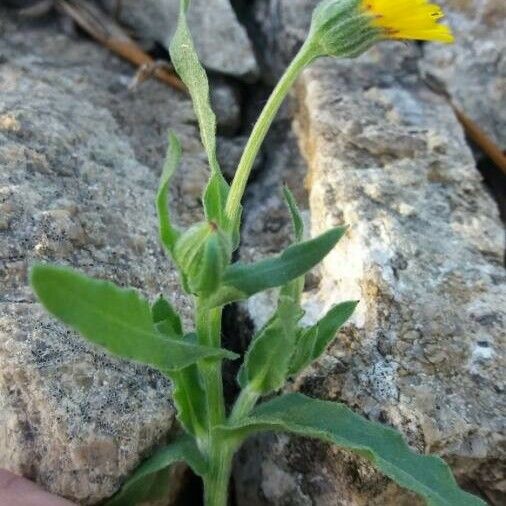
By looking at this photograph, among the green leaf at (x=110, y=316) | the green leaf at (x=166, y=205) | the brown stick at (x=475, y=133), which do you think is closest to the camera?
the green leaf at (x=110, y=316)

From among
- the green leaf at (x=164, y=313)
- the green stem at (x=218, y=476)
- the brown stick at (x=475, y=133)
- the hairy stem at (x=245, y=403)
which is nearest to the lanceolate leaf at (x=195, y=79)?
the green leaf at (x=164, y=313)

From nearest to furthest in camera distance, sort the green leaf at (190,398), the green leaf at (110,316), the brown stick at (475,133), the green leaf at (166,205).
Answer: the green leaf at (110,316), the green leaf at (166,205), the green leaf at (190,398), the brown stick at (475,133)

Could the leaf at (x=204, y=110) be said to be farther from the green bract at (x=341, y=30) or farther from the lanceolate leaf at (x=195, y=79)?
the green bract at (x=341, y=30)

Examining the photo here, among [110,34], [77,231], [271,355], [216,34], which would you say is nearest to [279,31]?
[216,34]

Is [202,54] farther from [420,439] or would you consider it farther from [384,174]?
[420,439]

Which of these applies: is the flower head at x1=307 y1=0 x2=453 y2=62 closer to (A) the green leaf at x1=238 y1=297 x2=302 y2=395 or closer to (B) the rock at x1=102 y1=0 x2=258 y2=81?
(A) the green leaf at x1=238 y1=297 x2=302 y2=395

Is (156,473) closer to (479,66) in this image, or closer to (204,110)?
(204,110)

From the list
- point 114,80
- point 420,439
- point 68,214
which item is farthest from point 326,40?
point 114,80
